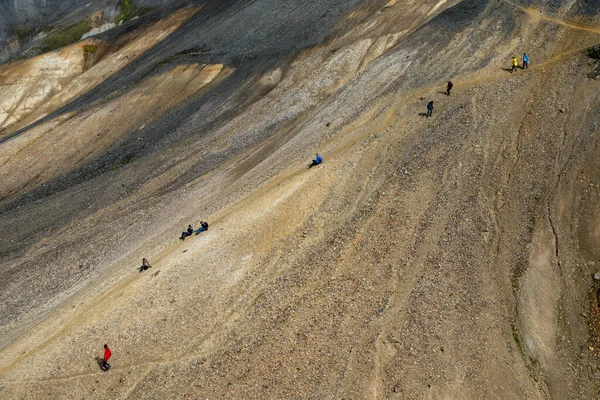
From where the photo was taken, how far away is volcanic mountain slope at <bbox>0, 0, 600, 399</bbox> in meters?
25.0


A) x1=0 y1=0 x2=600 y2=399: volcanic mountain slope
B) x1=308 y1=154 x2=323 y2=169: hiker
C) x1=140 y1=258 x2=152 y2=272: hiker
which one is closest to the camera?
x1=0 y1=0 x2=600 y2=399: volcanic mountain slope

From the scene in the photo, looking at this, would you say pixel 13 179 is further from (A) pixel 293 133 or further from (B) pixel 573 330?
(B) pixel 573 330

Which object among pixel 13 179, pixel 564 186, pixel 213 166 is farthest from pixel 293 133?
pixel 13 179

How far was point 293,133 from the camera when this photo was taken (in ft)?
154

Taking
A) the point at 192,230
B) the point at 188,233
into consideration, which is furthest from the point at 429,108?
the point at 188,233

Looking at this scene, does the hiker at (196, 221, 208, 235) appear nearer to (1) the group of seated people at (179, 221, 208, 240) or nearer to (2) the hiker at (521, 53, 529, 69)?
(1) the group of seated people at (179, 221, 208, 240)

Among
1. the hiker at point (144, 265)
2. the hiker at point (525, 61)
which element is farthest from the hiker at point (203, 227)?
the hiker at point (525, 61)

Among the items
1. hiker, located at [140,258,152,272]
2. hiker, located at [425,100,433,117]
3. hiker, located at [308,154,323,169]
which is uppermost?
hiker, located at [140,258,152,272]

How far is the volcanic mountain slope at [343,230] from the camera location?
25000mm

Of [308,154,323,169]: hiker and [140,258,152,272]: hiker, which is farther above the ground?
[140,258,152,272]: hiker

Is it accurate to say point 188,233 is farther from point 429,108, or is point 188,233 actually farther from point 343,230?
point 429,108

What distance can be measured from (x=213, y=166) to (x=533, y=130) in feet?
96.2

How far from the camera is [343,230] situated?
104 feet

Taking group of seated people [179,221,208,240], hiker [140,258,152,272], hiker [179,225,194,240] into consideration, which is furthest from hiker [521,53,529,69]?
hiker [140,258,152,272]
